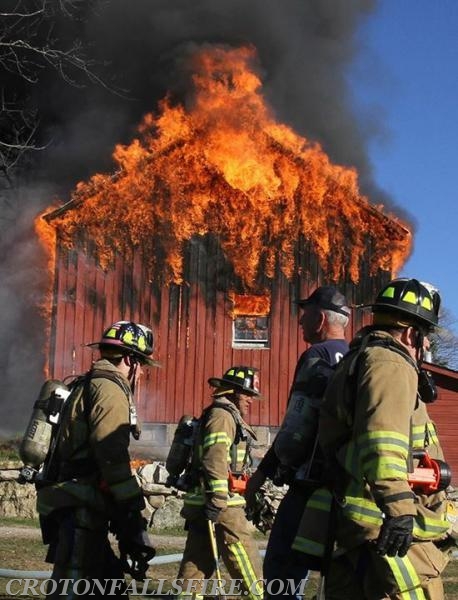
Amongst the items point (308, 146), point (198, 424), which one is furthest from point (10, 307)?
point (198, 424)

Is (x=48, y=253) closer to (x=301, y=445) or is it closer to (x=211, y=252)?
(x=211, y=252)

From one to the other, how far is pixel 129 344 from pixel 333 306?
114 cm

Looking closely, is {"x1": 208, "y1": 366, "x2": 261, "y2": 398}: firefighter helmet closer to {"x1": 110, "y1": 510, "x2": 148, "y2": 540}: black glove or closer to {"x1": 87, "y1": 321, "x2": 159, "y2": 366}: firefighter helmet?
{"x1": 87, "y1": 321, "x2": 159, "y2": 366}: firefighter helmet

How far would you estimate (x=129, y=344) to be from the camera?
191 inches

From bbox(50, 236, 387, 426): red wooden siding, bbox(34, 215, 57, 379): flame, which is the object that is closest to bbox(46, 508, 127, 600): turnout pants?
bbox(50, 236, 387, 426): red wooden siding

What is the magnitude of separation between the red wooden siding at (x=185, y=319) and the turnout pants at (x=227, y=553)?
1130 centimetres

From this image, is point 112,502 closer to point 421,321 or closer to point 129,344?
point 129,344

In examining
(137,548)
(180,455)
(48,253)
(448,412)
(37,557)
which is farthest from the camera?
(48,253)

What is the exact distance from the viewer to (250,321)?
706 inches

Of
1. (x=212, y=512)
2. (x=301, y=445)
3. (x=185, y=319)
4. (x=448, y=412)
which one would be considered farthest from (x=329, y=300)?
(x=448, y=412)

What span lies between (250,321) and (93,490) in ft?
44.2

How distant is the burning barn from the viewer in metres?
17.7

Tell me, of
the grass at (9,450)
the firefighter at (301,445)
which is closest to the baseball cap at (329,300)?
the firefighter at (301,445)

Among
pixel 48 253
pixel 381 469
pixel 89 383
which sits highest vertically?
pixel 48 253
